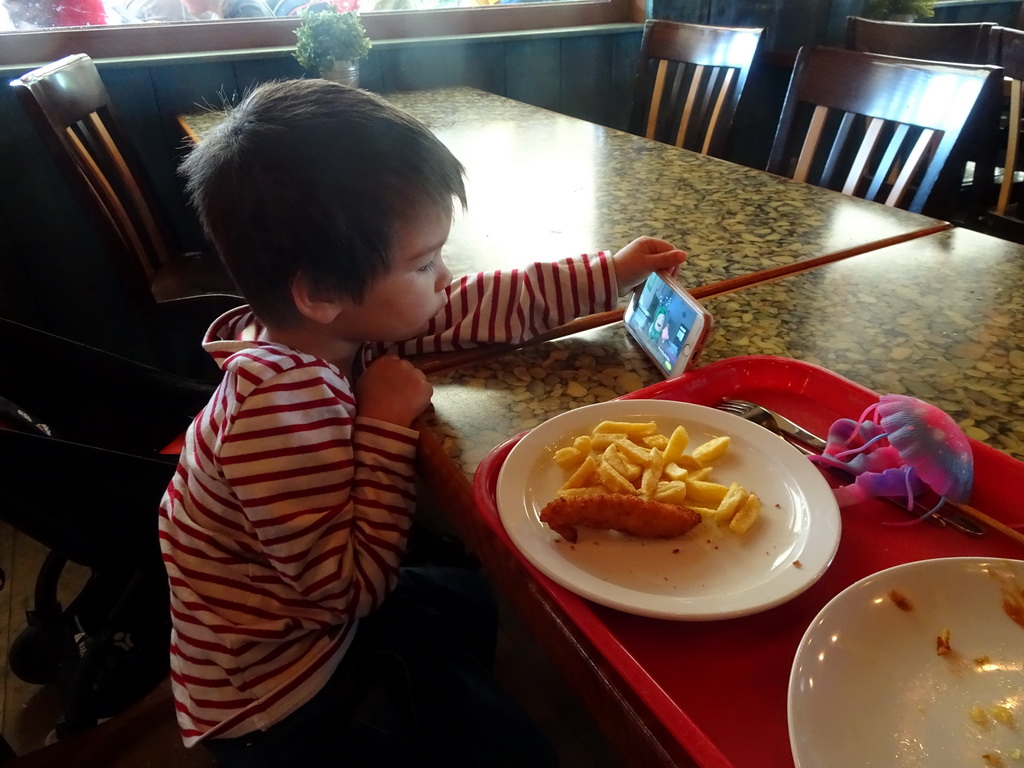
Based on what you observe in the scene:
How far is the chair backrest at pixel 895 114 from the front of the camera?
1.24m

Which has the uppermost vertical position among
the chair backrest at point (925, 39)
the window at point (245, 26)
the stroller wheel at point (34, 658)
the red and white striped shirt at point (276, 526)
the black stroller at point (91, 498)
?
the chair backrest at point (925, 39)

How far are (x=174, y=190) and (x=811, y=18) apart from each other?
242cm

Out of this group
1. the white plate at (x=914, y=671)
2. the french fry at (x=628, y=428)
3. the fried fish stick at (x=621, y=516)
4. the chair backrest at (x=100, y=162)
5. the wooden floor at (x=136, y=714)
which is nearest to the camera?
the white plate at (x=914, y=671)

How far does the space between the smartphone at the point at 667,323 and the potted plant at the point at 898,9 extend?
2.70m

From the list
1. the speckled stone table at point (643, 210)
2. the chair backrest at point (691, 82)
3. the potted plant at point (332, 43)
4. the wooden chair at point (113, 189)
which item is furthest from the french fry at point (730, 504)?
the potted plant at point (332, 43)

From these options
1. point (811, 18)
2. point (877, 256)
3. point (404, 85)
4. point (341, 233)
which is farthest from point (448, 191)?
point (811, 18)

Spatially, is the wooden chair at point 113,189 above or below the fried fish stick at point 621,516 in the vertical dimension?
below

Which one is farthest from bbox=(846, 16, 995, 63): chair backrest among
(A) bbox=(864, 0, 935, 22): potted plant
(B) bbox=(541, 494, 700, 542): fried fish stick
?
(B) bbox=(541, 494, 700, 542): fried fish stick

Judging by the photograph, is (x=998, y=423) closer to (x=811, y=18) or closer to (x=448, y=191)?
(x=448, y=191)

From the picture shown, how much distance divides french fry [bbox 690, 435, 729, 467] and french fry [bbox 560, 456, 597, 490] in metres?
0.09

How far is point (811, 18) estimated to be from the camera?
105 inches

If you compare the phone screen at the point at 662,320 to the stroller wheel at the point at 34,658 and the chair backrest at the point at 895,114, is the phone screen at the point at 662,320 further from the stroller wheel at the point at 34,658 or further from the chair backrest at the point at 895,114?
the stroller wheel at the point at 34,658

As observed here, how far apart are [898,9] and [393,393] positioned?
307cm

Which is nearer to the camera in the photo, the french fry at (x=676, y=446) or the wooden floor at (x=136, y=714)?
the french fry at (x=676, y=446)
